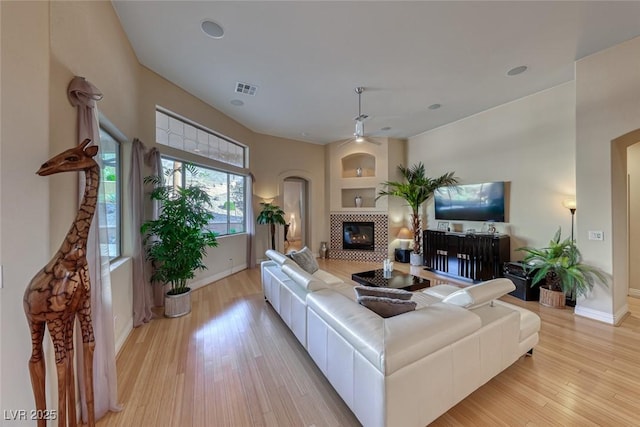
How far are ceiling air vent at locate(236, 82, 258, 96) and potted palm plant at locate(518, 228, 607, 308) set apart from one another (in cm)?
515

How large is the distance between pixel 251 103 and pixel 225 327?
3839 millimetres

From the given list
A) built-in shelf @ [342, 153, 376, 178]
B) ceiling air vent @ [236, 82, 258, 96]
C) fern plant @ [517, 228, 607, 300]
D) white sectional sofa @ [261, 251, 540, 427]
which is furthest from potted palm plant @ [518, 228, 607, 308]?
ceiling air vent @ [236, 82, 258, 96]

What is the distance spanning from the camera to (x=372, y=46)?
118 inches

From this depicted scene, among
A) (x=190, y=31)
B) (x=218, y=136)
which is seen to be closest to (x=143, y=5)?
(x=190, y=31)

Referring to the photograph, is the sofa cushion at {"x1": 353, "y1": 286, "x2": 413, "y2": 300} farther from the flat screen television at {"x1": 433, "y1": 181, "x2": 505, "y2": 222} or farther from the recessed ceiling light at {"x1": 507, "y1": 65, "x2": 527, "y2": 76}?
the flat screen television at {"x1": 433, "y1": 181, "x2": 505, "y2": 222}

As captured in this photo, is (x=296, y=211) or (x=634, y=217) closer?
(x=634, y=217)

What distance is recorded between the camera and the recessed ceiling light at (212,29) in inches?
104

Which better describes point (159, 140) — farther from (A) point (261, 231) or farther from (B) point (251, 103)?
(A) point (261, 231)

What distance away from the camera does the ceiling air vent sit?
156 inches

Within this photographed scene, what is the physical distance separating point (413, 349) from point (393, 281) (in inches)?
93.5

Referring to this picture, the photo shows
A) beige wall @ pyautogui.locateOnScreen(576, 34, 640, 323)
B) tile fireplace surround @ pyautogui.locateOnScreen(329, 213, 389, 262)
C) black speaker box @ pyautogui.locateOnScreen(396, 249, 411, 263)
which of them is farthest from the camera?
tile fireplace surround @ pyautogui.locateOnScreen(329, 213, 389, 262)

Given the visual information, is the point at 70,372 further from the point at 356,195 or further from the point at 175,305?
the point at 356,195
